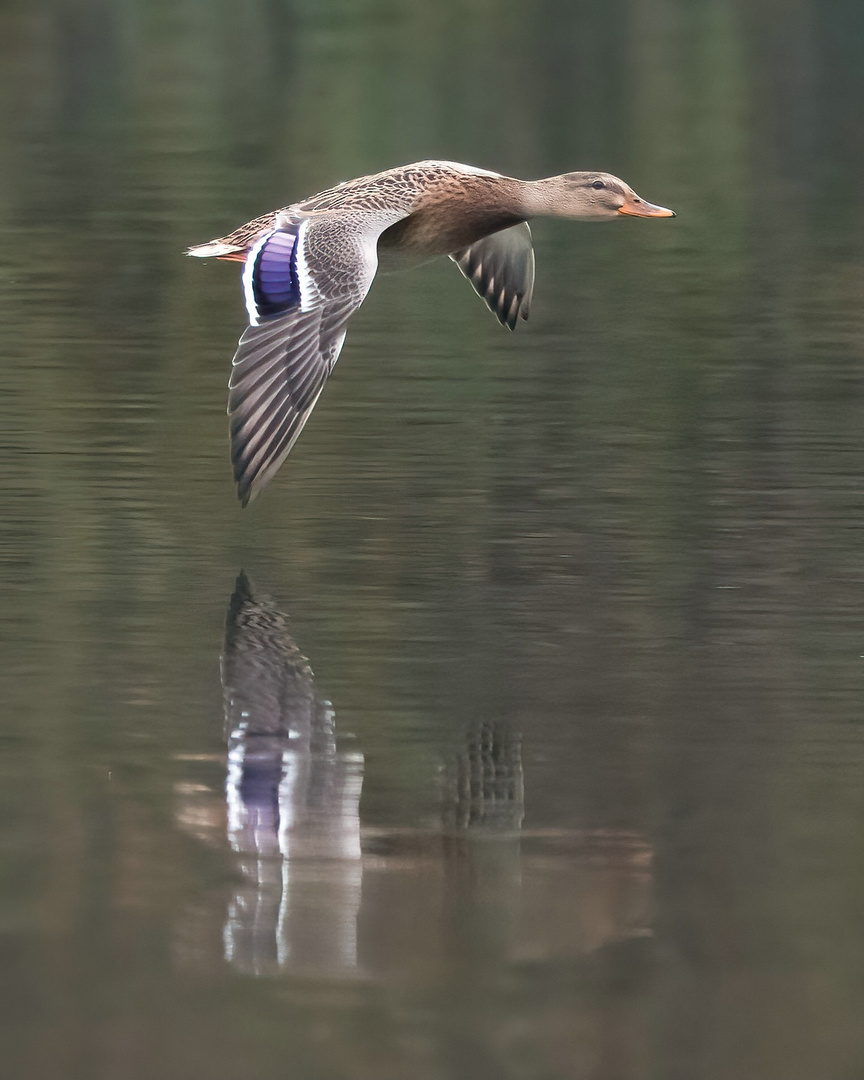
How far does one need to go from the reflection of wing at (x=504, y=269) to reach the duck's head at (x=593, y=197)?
0.44m

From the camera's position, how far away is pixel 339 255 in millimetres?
9430

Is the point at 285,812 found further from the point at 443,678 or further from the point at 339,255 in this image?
the point at 339,255

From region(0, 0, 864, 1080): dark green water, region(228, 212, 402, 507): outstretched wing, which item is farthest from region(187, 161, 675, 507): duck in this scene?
region(0, 0, 864, 1080): dark green water

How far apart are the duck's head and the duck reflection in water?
4.19 m

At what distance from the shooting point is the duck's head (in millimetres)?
11492

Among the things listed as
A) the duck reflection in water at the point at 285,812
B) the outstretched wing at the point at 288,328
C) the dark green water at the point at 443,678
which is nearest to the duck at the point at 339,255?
the outstretched wing at the point at 288,328

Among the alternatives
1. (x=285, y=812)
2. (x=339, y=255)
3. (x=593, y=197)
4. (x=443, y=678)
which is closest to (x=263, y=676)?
(x=443, y=678)

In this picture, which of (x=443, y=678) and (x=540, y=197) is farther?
(x=540, y=197)

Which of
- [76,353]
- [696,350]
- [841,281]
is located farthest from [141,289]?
[841,281]

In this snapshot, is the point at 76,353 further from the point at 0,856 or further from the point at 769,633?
the point at 0,856

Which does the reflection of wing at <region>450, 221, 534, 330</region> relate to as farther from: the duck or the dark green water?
the dark green water

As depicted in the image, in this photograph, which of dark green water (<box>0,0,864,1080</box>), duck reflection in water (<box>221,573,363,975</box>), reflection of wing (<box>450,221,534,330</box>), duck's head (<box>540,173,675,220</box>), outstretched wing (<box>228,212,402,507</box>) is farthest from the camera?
reflection of wing (<box>450,221,534,330</box>)

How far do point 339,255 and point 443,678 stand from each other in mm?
2608

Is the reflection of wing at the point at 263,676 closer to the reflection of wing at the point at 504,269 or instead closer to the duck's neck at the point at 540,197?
the duck's neck at the point at 540,197
